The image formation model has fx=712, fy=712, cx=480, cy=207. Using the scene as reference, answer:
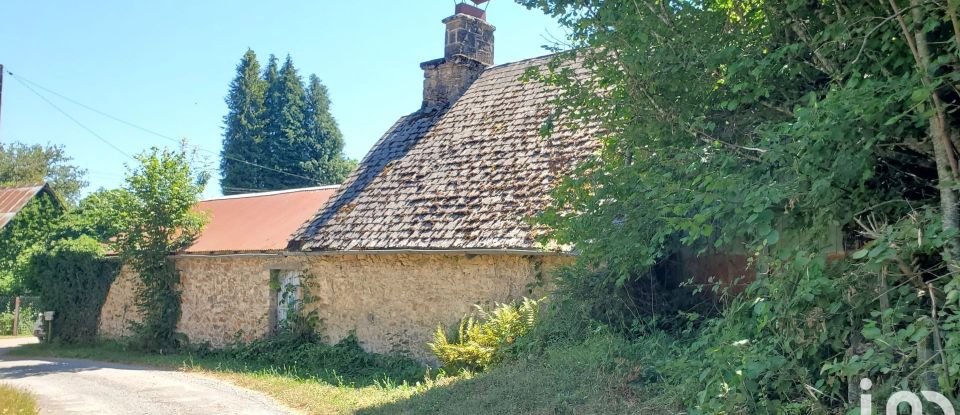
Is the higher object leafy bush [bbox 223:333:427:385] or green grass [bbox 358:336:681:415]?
green grass [bbox 358:336:681:415]

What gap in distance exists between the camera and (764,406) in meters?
4.36

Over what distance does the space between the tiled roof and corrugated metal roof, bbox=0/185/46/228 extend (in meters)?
15.7

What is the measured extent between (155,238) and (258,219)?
2203mm

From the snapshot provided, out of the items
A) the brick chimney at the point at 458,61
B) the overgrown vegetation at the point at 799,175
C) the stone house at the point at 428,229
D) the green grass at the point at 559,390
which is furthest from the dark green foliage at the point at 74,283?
the overgrown vegetation at the point at 799,175

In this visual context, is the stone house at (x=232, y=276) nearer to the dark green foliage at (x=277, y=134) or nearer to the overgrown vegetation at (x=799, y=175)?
the overgrown vegetation at (x=799, y=175)

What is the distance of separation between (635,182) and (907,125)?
2169mm

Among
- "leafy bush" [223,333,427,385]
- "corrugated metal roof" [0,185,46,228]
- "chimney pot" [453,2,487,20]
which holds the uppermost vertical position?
"chimney pot" [453,2,487,20]

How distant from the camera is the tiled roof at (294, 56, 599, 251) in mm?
10781

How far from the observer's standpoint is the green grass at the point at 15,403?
793cm

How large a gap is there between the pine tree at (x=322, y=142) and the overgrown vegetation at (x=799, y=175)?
32.1 metres

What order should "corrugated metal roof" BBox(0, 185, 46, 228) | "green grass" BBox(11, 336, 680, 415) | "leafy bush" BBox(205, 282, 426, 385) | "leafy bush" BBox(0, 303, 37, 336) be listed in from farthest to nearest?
1. "corrugated metal roof" BBox(0, 185, 46, 228)
2. "leafy bush" BBox(0, 303, 37, 336)
3. "leafy bush" BBox(205, 282, 426, 385)
4. "green grass" BBox(11, 336, 680, 415)
